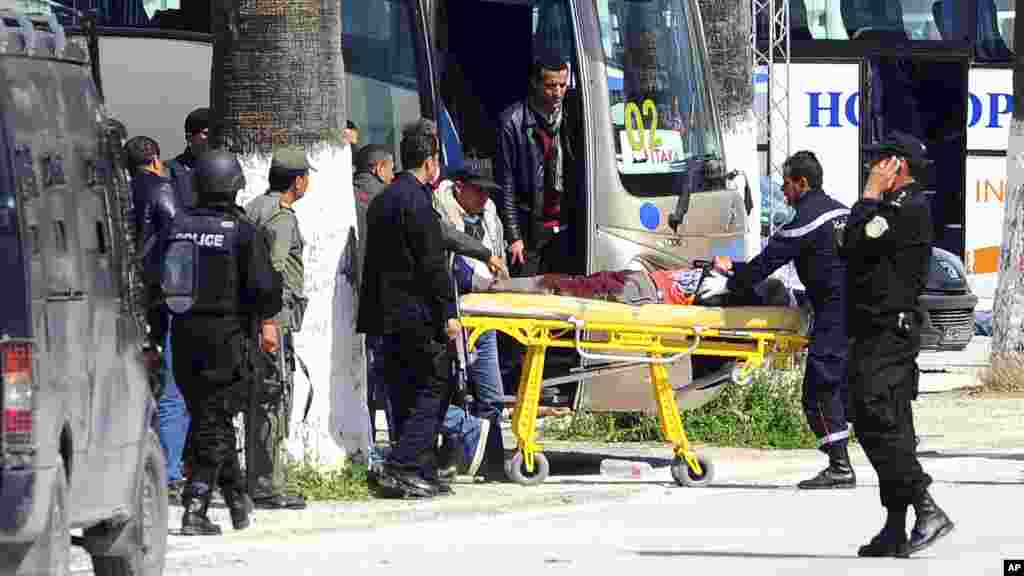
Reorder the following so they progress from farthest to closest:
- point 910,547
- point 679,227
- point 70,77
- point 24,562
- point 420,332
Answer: point 679,227, point 420,332, point 910,547, point 70,77, point 24,562

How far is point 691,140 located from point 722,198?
424mm

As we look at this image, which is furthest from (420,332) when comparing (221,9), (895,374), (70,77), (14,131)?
(14,131)

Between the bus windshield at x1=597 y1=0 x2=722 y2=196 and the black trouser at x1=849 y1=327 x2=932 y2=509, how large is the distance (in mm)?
5141

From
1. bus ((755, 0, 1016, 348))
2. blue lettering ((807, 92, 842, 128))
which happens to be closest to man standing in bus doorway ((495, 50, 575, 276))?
bus ((755, 0, 1016, 348))

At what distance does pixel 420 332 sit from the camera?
1338 centimetres

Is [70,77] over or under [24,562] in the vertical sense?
over

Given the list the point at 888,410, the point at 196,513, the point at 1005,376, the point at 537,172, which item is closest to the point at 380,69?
the point at 537,172

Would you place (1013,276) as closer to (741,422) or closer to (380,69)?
(741,422)

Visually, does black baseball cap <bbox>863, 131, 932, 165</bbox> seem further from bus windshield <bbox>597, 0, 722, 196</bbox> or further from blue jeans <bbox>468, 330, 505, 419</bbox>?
bus windshield <bbox>597, 0, 722, 196</bbox>

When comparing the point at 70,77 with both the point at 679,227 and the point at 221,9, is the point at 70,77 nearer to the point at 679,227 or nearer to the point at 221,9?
the point at 221,9

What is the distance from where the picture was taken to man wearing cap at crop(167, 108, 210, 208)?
1402 cm

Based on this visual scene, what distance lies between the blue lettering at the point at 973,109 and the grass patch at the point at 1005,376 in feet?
33.2

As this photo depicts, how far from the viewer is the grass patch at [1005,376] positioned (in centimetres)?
2081

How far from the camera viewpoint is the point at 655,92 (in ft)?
55.5
